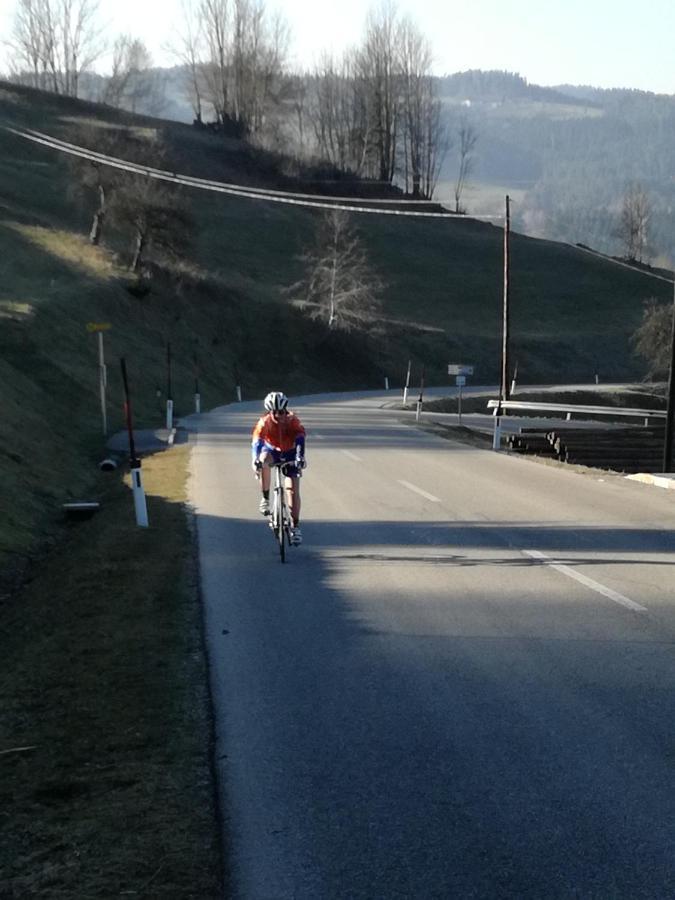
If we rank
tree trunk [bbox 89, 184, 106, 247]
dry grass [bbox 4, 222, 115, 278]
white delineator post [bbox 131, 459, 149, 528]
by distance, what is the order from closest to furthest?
white delineator post [bbox 131, 459, 149, 528] < dry grass [bbox 4, 222, 115, 278] < tree trunk [bbox 89, 184, 106, 247]

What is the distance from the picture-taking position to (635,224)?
5758 inches

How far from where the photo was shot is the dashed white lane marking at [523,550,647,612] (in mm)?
9969

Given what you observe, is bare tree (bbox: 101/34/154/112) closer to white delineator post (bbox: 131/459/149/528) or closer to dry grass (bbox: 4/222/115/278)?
dry grass (bbox: 4/222/115/278)

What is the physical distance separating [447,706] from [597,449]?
26.0 metres

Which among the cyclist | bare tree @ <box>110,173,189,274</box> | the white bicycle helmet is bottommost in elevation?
the cyclist

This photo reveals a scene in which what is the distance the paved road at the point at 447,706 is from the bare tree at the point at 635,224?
137 metres

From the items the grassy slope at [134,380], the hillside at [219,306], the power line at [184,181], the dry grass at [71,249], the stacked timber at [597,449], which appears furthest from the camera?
the dry grass at [71,249]

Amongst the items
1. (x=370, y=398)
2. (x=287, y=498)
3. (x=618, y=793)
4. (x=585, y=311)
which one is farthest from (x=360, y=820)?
(x=585, y=311)

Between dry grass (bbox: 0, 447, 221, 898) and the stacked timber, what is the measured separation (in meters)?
21.0

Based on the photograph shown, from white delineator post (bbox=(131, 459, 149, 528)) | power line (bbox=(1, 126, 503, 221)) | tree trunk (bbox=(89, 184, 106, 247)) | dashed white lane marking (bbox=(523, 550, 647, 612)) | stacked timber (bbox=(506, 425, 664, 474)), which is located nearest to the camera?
dashed white lane marking (bbox=(523, 550, 647, 612))

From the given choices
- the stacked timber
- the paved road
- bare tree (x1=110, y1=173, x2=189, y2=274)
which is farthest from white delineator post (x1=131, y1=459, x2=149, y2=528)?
bare tree (x1=110, y1=173, x2=189, y2=274)

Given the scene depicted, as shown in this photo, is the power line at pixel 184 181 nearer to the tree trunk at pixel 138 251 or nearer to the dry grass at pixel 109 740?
the tree trunk at pixel 138 251

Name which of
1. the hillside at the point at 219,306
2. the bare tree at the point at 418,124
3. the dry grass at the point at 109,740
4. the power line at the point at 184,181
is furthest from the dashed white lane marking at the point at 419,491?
the bare tree at the point at 418,124

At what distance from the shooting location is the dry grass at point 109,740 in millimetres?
4969
